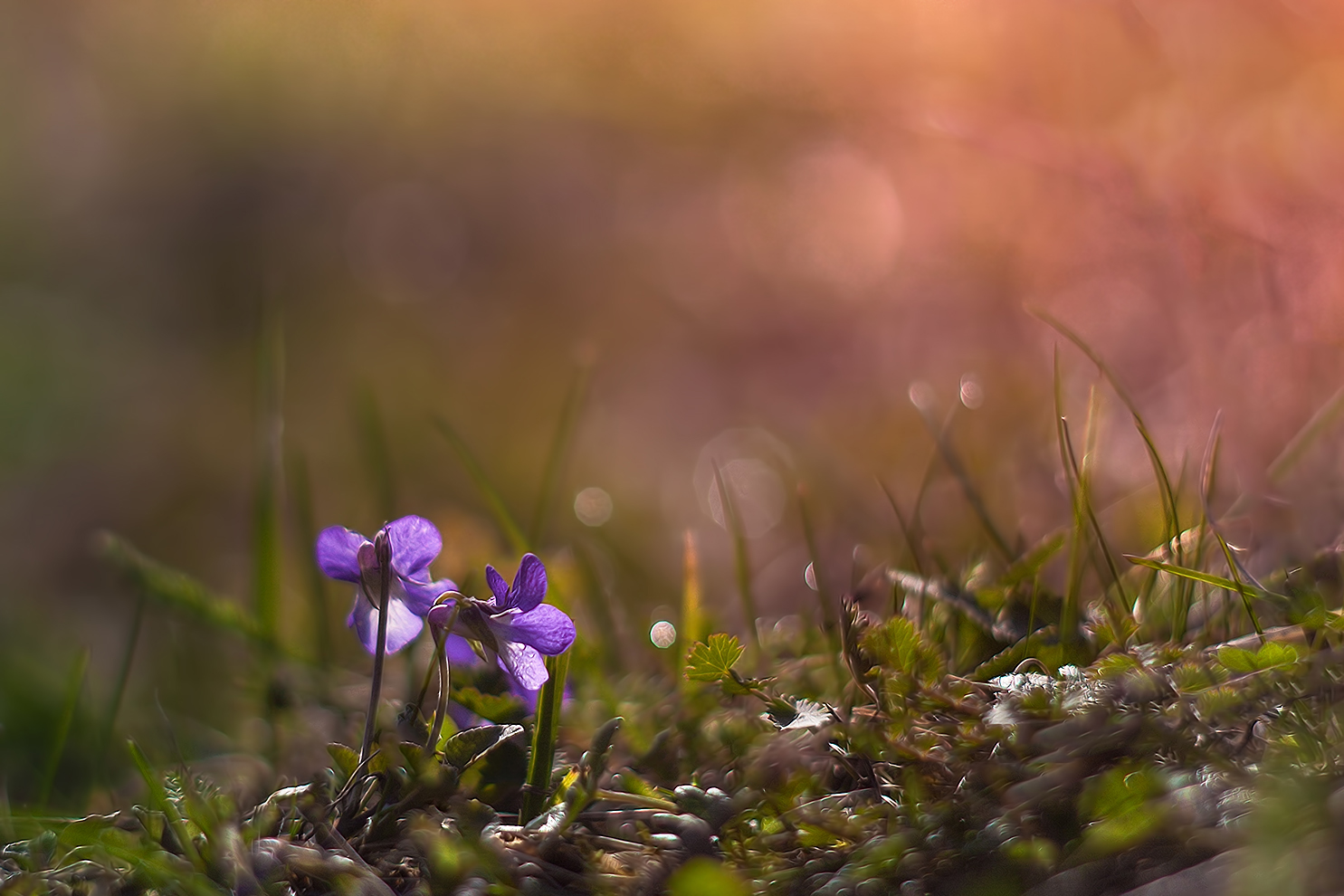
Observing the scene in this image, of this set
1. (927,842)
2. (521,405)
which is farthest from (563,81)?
(927,842)

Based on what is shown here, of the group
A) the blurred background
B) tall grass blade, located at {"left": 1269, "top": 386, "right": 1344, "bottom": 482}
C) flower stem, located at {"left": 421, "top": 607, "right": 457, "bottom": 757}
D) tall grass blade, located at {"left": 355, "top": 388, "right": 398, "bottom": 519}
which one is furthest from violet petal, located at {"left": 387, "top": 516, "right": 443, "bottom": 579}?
tall grass blade, located at {"left": 1269, "top": 386, "right": 1344, "bottom": 482}

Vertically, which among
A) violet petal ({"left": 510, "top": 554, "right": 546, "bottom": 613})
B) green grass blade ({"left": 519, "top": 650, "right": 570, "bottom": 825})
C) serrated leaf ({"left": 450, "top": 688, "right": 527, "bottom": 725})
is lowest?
green grass blade ({"left": 519, "top": 650, "right": 570, "bottom": 825})

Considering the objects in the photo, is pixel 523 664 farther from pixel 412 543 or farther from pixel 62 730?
pixel 62 730

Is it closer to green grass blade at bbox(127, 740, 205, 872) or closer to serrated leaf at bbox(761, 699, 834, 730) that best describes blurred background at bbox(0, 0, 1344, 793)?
serrated leaf at bbox(761, 699, 834, 730)

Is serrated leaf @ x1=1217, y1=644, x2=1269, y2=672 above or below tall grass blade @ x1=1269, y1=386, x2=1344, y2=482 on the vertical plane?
below

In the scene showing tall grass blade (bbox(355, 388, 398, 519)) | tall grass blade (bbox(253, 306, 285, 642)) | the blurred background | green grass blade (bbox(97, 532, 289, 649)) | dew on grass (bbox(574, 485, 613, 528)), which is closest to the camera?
green grass blade (bbox(97, 532, 289, 649))

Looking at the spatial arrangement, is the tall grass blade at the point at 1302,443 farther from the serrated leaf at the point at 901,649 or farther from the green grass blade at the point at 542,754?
the green grass blade at the point at 542,754

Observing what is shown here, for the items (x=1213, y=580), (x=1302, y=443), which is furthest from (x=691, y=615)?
(x=1302, y=443)
